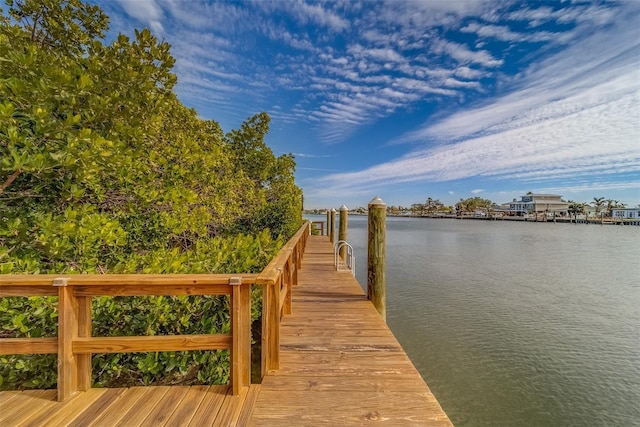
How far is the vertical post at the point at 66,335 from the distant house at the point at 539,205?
11471 cm

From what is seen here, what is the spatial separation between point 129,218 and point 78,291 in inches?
113

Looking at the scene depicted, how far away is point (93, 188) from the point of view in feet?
12.3

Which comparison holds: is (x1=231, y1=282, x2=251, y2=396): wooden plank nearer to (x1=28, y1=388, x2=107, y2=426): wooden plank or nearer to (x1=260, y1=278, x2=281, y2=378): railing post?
(x1=260, y1=278, x2=281, y2=378): railing post

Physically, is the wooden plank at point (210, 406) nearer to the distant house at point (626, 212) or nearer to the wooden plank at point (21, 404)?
the wooden plank at point (21, 404)

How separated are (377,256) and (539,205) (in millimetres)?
116651

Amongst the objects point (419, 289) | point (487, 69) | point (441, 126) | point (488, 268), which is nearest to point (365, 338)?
point (419, 289)

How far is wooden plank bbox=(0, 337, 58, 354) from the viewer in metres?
1.96

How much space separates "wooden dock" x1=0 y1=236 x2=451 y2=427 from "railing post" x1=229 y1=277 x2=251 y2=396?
0.15 metres

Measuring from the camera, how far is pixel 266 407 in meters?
2.04

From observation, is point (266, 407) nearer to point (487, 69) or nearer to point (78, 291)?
point (78, 291)

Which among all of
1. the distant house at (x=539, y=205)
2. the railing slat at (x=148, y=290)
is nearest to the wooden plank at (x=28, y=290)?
the railing slat at (x=148, y=290)

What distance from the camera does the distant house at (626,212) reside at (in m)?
69.9

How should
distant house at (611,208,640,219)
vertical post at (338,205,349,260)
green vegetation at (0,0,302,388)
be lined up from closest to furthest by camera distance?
green vegetation at (0,0,302,388) < vertical post at (338,205,349,260) < distant house at (611,208,640,219)

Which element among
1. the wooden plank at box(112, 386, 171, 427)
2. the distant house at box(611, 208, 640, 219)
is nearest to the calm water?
the wooden plank at box(112, 386, 171, 427)
